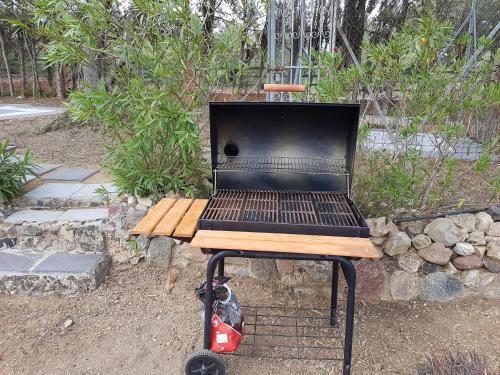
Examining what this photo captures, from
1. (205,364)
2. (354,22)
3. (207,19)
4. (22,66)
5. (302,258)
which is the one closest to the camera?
(302,258)

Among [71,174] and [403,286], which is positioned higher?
[71,174]

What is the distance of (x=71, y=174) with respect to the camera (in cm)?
409

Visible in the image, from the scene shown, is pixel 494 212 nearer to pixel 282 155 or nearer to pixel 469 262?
pixel 469 262

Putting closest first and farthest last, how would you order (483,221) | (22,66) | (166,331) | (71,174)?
(166,331) < (483,221) < (71,174) < (22,66)

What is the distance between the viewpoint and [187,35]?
248 cm

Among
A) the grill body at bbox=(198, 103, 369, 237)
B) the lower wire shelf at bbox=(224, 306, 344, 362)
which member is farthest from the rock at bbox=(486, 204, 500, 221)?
the lower wire shelf at bbox=(224, 306, 344, 362)

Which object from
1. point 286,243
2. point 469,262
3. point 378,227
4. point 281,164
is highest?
point 281,164

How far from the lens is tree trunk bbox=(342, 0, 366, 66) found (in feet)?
17.7

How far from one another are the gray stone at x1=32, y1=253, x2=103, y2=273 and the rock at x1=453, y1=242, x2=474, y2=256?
2.67 m

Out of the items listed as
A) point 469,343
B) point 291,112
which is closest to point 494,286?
point 469,343

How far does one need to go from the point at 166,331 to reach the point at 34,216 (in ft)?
5.56

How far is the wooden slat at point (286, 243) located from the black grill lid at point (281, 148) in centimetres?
60

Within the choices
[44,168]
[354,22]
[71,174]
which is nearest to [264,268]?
[71,174]

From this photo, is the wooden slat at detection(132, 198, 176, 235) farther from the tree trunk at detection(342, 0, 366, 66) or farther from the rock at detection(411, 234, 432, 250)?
the tree trunk at detection(342, 0, 366, 66)
